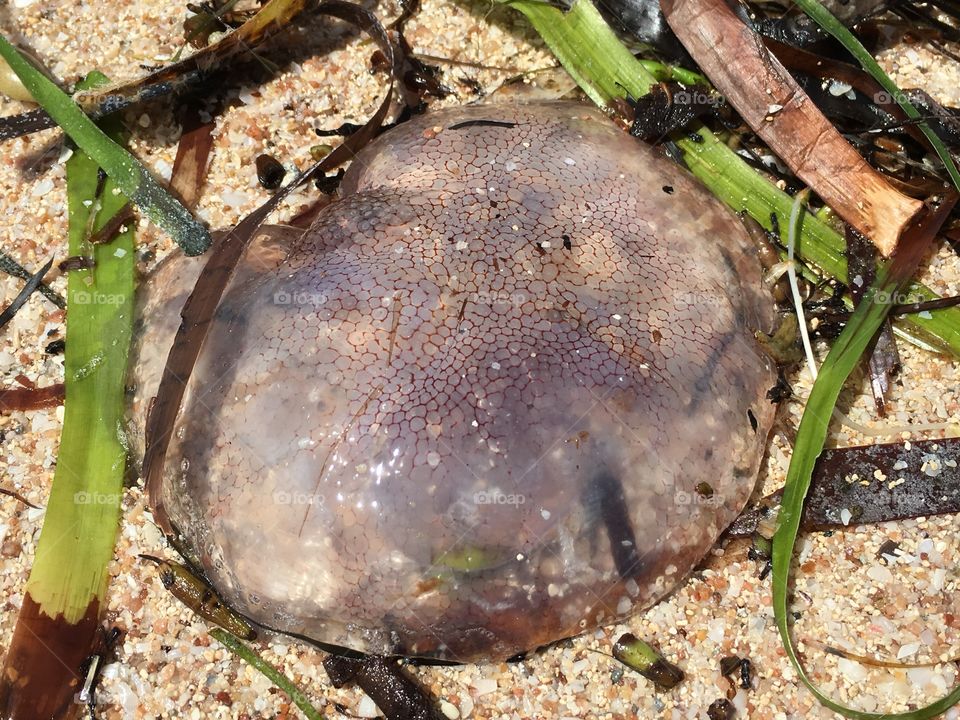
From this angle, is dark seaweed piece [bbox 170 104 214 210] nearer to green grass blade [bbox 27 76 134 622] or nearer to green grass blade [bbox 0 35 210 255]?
green grass blade [bbox 0 35 210 255]

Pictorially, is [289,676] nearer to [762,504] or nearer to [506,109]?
[762,504]

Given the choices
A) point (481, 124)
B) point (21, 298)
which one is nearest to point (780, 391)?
point (481, 124)

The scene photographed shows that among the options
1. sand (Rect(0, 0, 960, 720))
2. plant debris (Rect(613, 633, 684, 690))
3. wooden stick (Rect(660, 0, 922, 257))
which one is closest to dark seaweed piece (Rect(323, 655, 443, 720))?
sand (Rect(0, 0, 960, 720))

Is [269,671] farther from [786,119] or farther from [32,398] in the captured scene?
[786,119]

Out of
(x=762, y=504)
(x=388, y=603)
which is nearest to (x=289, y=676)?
(x=388, y=603)

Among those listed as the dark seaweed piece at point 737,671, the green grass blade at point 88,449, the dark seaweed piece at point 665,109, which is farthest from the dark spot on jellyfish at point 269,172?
the dark seaweed piece at point 737,671

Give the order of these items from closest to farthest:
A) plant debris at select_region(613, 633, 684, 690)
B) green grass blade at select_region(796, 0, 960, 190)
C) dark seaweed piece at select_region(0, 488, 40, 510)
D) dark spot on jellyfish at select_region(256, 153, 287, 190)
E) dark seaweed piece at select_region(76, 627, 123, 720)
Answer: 1. plant debris at select_region(613, 633, 684, 690)
2. dark seaweed piece at select_region(76, 627, 123, 720)
3. green grass blade at select_region(796, 0, 960, 190)
4. dark seaweed piece at select_region(0, 488, 40, 510)
5. dark spot on jellyfish at select_region(256, 153, 287, 190)
